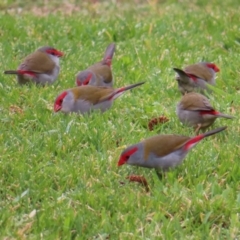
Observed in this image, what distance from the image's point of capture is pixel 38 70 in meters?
8.20

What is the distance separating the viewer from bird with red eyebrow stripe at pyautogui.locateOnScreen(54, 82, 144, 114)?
7.20 meters

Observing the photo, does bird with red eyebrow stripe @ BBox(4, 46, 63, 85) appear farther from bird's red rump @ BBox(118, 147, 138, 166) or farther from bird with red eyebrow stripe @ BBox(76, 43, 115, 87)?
bird's red rump @ BBox(118, 147, 138, 166)

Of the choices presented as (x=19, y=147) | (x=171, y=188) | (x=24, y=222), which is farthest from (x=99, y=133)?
(x=24, y=222)

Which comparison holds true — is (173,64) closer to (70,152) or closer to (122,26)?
(122,26)

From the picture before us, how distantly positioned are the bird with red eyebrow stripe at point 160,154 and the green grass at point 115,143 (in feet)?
0.36

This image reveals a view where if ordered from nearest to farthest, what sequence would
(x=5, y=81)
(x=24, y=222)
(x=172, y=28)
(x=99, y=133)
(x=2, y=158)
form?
(x=24, y=222) → (x=2, y=158) → (x=99, y=133) → (x=5, y=81) → (x=172, y=28)

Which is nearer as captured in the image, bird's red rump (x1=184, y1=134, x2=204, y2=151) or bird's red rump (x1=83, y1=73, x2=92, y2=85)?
bird's red rump (x1=184, y1=134, x2=204, y2=151)

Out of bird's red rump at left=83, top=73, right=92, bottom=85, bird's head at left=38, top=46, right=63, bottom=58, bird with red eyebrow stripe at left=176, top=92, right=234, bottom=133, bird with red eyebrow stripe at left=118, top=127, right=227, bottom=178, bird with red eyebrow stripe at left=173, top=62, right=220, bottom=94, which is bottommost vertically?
bird with red eyebrow stripe at left=173, top=62, right=220, bottom=94

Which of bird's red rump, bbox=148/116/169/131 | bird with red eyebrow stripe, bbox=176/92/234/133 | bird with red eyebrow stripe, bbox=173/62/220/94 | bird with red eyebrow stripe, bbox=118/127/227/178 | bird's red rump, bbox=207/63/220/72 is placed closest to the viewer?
bird with red eyebrow stripe, bbox=118/127/227/178

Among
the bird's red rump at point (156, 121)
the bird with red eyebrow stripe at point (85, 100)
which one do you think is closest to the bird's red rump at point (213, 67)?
the bird with red eyebrow stripe at point (85, 100)

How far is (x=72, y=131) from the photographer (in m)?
6.62

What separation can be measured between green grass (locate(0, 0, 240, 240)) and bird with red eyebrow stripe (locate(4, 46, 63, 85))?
15 centimetres

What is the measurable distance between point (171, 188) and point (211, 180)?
1.26 feet

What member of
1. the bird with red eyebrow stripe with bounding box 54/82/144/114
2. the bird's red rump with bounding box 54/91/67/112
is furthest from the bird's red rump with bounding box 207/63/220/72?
the bird's red rump with bounding box 54/91/67/112
